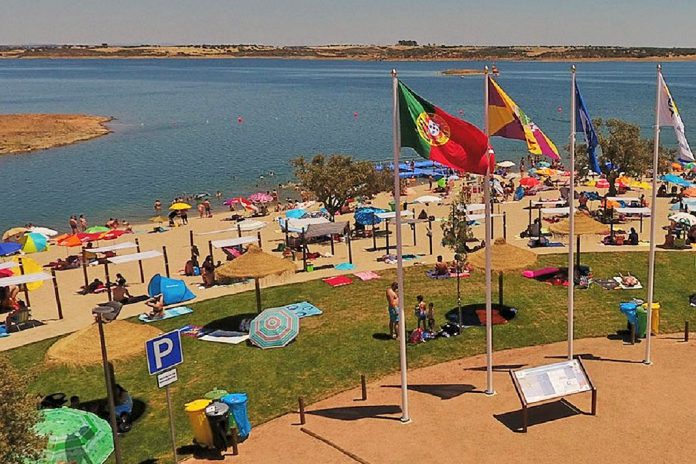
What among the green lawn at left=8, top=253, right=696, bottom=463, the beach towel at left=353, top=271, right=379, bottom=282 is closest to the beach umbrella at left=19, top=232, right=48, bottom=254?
the green lawn at left=8, top=253, right=696, bottom=463

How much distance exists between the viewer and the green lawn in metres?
14.7

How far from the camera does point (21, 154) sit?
230ft

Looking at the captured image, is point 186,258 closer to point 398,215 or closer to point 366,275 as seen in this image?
point 366,275

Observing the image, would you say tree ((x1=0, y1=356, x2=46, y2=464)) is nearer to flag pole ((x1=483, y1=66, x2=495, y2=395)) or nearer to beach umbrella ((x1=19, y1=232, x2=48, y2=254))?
flag pole ((x1=483, y1=66, x2=495, y2=395))

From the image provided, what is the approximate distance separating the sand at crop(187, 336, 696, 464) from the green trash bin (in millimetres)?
1011

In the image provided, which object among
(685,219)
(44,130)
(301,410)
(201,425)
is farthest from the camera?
(44,130)

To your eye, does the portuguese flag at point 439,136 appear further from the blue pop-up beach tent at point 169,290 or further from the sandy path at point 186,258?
the blue pop-up beach tent at point 169,290

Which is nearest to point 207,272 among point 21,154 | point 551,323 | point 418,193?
point 551,323

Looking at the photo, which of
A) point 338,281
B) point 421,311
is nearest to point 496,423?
point 421,311

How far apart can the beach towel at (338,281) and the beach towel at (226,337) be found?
498 centimetres

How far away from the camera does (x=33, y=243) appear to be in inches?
1097

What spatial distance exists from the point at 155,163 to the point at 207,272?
42.6 metres

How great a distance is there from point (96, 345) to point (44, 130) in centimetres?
7748

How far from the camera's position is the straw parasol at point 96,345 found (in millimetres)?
13023
